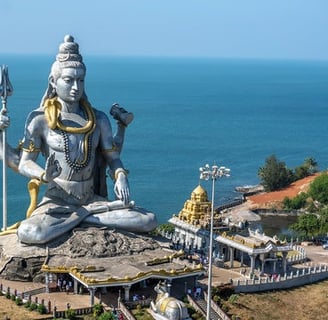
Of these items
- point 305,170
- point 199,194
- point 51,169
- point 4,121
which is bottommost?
point 305,170

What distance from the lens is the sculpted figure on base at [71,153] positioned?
96.1ft

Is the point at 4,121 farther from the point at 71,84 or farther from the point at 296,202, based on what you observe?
the point at 296,202

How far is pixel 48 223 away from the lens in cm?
2847

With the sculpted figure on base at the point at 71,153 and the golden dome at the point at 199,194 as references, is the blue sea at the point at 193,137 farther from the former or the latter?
the sculpted figure on base at the point at 71,153

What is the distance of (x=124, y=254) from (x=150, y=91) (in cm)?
14543

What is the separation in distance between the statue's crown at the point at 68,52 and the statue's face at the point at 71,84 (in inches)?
21.5

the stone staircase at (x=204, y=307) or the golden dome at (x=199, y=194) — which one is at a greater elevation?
the golden dome at (x=199, y=194)

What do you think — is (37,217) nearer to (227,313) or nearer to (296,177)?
(227,313)

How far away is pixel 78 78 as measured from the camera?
29391 millimetres

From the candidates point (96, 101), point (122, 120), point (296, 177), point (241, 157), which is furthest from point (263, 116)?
point (122, 120)

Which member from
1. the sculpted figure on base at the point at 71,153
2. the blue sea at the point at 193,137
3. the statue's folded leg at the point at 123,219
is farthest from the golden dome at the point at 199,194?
the blue sea at the point at 193,137

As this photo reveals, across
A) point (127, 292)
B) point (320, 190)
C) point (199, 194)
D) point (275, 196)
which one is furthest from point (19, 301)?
→ point (275, 196)

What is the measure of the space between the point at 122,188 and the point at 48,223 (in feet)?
10.8

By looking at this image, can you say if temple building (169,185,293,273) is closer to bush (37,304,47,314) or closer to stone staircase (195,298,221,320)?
stone staircase (195,298,221,320)
